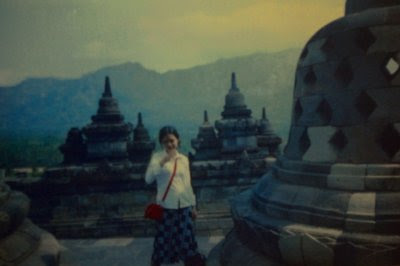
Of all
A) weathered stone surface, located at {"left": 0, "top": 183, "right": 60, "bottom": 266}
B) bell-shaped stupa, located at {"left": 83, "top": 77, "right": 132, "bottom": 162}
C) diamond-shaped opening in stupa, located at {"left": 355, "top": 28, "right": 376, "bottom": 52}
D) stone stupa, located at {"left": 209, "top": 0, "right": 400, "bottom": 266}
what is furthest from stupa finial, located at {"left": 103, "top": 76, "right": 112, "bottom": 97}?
diamond-shaped opening in stupa, located at {"left": 355, "top": 28, "right": 376, "bottom": 52}

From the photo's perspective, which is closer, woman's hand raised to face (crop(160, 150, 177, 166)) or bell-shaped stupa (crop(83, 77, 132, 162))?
woman's hand raised to face (crop(160, 150, 177, 166))

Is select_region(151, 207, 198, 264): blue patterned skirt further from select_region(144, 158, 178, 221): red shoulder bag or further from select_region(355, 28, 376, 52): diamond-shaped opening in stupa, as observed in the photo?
select_region(355, 28, 376, 52): diamond-shaped opening in stupa

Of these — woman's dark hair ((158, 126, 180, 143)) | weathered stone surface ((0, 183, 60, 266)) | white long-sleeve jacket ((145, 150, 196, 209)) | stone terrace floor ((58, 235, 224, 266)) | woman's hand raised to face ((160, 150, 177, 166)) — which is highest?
woman's dark hair ((158, 126, 180, 143))

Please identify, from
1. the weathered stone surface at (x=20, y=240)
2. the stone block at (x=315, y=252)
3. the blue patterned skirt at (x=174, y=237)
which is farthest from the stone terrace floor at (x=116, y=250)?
the stone block at (x=315, y=252)

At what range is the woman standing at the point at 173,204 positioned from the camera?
14.1ft

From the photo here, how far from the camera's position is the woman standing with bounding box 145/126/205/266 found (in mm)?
4309

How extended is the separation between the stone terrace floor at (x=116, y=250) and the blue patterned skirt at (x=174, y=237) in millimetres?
2429

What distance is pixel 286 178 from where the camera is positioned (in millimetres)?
4316

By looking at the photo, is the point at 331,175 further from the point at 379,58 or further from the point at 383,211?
the point at 379,58

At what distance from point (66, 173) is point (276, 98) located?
331 ft

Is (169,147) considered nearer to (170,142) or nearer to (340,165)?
(170,142)

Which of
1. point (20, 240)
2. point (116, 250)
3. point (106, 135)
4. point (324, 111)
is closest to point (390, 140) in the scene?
point (324, 111)

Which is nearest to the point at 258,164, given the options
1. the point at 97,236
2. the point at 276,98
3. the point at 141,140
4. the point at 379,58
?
the point at 97,236

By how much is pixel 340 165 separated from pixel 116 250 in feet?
17.9
